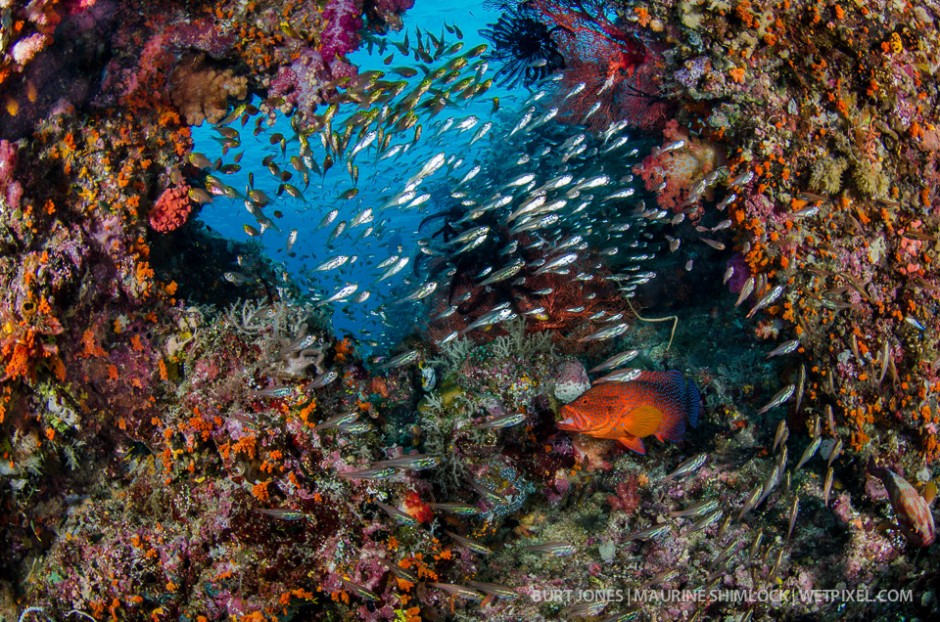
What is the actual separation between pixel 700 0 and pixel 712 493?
19.4ft

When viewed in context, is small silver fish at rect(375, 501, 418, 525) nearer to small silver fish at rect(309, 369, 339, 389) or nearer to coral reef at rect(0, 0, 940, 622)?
coral reef at rect(0, 0, 940, 622)

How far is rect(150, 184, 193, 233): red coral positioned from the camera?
605 cm

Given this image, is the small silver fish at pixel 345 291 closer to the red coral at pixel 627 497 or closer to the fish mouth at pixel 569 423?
the fish mouth at pixel 569 423

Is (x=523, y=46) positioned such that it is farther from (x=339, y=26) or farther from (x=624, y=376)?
(x=624, y=376)

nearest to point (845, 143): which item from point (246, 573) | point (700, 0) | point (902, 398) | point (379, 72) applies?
point (700, 0)

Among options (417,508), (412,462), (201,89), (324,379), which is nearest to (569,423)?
(412,462)

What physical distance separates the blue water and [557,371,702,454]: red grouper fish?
10.3 ft

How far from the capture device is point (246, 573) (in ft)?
14.0

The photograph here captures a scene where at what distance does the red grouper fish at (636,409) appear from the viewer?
14.1ft

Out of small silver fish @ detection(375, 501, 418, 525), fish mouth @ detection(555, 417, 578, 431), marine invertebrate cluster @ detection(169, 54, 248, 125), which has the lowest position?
small silver fish @ detection(375, 501, 418, 525)

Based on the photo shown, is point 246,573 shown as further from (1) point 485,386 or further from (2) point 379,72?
(2) point 379,72

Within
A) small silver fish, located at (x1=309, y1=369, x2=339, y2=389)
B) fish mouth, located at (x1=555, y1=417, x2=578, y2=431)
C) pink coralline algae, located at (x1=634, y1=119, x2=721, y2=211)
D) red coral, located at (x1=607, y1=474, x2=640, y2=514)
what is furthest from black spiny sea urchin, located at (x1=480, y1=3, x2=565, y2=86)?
red coral, located at (x1=607, y1=474, x2=640, y2=514)

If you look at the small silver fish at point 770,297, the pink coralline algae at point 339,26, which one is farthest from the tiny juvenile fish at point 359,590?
the pink coralline algae at point 339,26

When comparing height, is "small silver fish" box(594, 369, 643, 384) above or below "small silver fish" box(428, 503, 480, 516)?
above
